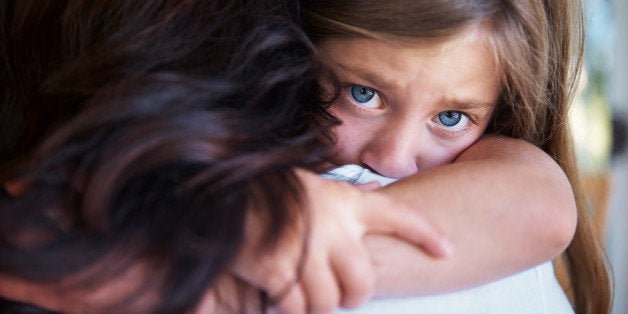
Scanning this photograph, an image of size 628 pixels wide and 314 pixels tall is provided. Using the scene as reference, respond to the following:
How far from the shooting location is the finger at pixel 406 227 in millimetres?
676

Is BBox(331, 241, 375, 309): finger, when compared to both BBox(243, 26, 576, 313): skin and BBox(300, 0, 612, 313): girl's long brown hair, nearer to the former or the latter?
BBox(243, 26, 576, 313): skin

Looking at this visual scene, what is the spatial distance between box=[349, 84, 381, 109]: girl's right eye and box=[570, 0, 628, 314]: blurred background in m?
1.68

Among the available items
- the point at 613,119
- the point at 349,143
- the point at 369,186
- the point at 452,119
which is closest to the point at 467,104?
the point at 452,119

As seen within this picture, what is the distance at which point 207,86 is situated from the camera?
2.39 ft

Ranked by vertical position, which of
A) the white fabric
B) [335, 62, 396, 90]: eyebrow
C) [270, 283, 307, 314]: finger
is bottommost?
the white fabric

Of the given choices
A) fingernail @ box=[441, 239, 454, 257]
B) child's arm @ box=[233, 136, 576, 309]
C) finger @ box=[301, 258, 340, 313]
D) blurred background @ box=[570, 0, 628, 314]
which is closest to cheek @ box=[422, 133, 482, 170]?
child's arm @ box=[233, 136, 576, 309]

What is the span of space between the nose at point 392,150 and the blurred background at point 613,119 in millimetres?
1671

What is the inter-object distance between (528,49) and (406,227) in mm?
525

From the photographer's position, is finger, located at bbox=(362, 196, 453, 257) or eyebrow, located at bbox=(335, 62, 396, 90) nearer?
finger, located at bbox=(362, 196, 453, 257)

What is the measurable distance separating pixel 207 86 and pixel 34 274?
264 millimetres

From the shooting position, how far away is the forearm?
683mm

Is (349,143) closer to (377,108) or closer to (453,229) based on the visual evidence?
(377,108)

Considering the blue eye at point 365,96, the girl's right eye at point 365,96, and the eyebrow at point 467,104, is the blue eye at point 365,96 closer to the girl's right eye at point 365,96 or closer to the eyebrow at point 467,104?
the girl's right eye at point 365,96

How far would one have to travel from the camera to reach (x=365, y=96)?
3.41 ft
